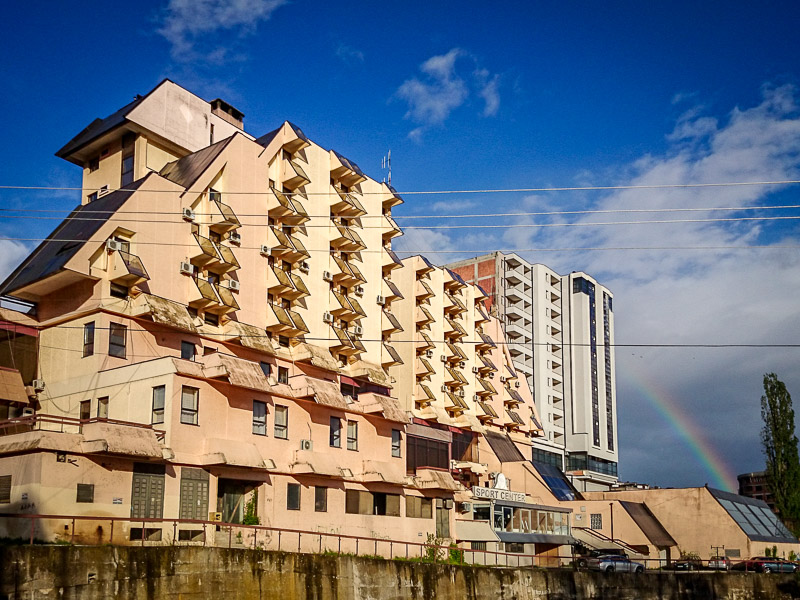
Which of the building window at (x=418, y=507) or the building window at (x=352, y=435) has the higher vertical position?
the building window at (x=352, y=435)

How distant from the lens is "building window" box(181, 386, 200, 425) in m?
43.3

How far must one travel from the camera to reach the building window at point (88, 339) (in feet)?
149

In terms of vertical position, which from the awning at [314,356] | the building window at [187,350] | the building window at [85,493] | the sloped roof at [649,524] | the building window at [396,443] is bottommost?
the sloped roof at [649,524]

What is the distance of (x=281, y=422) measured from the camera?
A: 51.2 meters

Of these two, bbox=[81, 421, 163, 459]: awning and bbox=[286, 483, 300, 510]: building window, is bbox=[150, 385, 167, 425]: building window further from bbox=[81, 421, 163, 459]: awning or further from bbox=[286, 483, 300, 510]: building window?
bbox=[286, 483, 300, 510]: building window

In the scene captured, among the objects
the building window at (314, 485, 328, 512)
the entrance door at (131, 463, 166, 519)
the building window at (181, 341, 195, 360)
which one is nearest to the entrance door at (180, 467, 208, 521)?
the entrance door at (131, 463, 166, 519)

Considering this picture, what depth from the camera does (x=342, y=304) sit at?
62344 mm

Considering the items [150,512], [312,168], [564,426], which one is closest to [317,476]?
[150,512]

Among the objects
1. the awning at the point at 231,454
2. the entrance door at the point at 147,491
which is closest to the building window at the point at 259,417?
the awning at the point at 231,454

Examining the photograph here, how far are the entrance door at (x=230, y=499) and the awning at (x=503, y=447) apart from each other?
4090 cm

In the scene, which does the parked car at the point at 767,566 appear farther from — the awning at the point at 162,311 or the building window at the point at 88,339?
the building window at the point at 88,339

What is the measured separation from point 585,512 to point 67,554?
61951 millimetres

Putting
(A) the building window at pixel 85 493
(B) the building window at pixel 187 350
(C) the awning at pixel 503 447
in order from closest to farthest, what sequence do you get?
(A) the building window at pixel 85 493
(B) the building window at pixel 187 350
(C) the awning at pixel 503 447

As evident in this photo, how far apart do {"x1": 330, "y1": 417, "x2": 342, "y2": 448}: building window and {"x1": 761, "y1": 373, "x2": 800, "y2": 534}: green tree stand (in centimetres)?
6158
